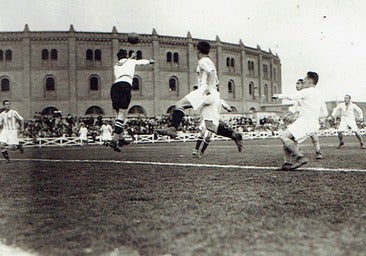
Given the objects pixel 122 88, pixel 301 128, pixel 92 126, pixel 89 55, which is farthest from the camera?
pixel 89 55

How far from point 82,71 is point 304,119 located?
140ft

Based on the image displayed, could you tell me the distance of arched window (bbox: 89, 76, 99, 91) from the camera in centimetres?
4774

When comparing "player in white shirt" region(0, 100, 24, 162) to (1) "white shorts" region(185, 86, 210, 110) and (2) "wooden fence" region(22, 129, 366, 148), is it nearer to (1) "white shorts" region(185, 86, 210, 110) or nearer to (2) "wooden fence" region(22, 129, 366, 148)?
(1) "white shorts" region(185, 86, 210, 110)

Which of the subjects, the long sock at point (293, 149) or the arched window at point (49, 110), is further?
the arched window at point (49, 110)

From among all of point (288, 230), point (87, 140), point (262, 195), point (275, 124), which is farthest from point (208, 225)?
point (275, 124)

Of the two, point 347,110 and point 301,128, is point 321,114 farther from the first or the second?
point 347,110

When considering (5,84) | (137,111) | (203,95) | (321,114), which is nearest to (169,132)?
(203,95)

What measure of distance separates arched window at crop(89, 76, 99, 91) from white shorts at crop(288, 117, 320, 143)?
42.7 metres

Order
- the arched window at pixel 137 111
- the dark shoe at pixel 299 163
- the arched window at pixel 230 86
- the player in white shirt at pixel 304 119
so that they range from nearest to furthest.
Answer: the dark shoe at pixel 299 163
the player in white shirt at pixel 304 119
the arched window at pixel 137 111
the arched window at pixel 230 86

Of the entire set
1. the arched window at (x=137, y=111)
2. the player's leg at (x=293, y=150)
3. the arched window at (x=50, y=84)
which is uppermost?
the arched window at (x=50, y=84)

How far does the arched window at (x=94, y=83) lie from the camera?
47.7 meters

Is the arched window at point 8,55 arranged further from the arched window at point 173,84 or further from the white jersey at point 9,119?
the white jersey at point 9,119

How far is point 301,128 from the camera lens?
707 cm

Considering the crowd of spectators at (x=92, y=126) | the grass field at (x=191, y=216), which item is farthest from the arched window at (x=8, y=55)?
the grass field at (x=191, y=216)
